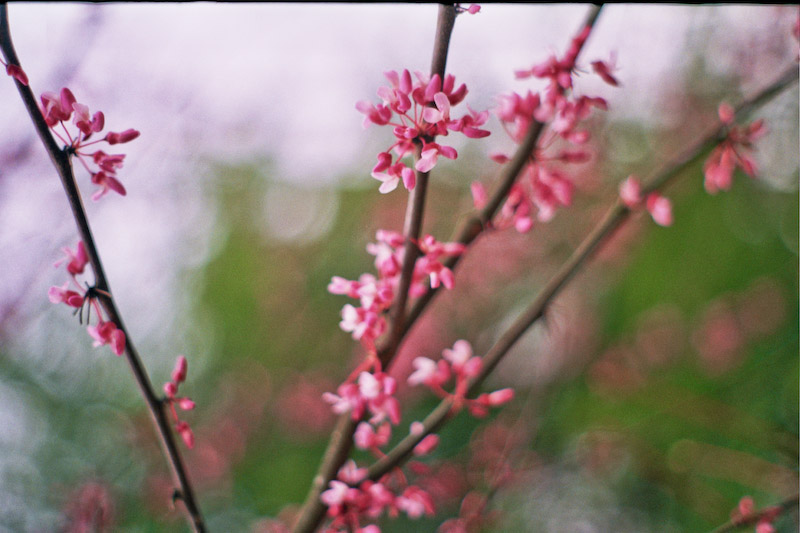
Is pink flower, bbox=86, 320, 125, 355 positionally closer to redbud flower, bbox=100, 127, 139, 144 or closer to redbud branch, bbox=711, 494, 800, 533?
redbud flower, bbox=100, 127, 139, 144

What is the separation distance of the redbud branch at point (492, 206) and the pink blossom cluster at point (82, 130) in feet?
1.18

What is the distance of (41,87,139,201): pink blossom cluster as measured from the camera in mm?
492

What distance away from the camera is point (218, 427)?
200 centimetres

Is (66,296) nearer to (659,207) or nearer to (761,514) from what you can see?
(659,207)

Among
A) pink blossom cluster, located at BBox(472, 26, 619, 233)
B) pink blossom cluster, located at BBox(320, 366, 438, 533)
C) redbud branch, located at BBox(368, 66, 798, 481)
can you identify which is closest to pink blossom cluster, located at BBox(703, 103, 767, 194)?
redbud branch, located at BBox(368, 66, 798, 481)

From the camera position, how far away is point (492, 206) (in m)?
0.69

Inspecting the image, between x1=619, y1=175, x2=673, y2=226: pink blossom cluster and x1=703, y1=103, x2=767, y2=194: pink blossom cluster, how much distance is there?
0.07 metres

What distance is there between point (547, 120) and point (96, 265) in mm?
539

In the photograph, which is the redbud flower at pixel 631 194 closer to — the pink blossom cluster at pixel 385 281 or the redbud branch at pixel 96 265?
the pink blossom cluster at pixel 385 281

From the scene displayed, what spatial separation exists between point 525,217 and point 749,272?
2110 millimetres

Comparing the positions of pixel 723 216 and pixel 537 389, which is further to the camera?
pixel 723 216

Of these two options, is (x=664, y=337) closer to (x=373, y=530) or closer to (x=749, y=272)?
(x=749, y=272)

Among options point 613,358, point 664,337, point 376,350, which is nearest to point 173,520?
point 376,350

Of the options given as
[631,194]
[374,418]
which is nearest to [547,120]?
[631,194]
